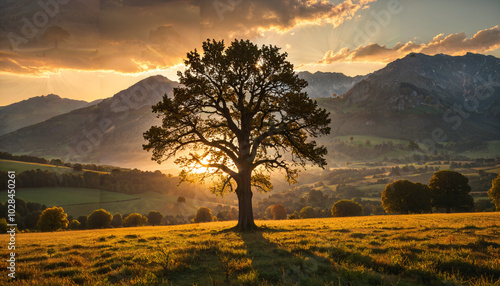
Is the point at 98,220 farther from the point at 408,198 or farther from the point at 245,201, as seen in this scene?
the point at 408,198

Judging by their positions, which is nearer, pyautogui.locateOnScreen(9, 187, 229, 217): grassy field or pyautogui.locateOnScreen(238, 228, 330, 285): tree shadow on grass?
pyautogui.locateOnScreen(238, 228, 330, 285): tree shadow on grass

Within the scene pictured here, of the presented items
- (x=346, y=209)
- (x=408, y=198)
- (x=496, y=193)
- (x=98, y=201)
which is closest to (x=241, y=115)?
(x=408, y=198)

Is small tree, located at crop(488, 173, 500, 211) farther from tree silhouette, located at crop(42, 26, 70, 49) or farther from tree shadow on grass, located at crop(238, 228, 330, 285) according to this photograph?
tree silhouette, located at crop(42, 26, 70, 49)

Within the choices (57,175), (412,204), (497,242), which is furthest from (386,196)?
(57,175)

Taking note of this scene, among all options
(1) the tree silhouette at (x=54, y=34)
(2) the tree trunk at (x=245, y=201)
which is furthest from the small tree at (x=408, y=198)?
(1) the tree silhouette at (x=54, y=34)

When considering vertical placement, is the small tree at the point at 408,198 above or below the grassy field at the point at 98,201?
above

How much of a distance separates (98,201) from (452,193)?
149m

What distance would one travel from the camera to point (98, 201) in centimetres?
13138

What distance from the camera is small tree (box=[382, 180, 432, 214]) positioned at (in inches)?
2379

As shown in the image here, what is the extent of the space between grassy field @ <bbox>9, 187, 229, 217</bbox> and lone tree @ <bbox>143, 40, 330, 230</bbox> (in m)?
115

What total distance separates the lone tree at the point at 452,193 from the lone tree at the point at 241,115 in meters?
57.8

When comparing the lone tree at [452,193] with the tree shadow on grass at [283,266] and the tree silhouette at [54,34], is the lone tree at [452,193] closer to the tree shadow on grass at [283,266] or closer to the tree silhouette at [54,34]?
the tree shadow on grass at [283,266]

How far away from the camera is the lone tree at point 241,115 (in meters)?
21.6

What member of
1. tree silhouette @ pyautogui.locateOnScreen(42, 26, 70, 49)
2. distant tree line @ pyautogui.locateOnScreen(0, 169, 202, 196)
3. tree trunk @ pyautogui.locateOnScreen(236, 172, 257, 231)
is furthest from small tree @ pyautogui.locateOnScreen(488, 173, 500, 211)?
distant tree line @ pyautogui.locateOnScreen(0, 169, 202, 196)
